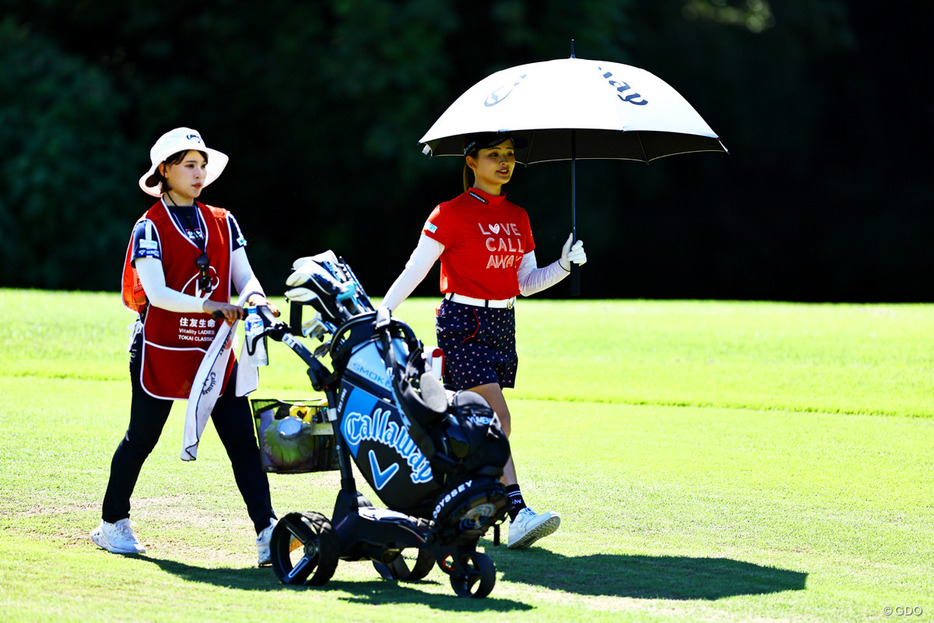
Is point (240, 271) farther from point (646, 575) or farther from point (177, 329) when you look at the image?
point (646, 575)

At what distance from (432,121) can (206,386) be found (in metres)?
21.7

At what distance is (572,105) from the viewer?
599cm

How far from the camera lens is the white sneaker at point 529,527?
572 centimetres

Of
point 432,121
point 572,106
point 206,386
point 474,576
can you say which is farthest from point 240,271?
point 432,121

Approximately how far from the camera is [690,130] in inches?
241

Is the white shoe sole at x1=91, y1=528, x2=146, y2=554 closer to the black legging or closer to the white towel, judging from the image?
the black legging

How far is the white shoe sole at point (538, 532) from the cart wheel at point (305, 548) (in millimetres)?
1028

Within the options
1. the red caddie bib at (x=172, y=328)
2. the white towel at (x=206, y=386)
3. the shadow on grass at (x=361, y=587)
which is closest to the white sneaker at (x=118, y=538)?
the shadow on grass at (x=361, y=587)

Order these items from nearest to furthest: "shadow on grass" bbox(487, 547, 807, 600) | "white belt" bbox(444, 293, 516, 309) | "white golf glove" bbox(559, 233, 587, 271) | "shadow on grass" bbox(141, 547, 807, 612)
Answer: "shadow on grass" bbox(141, 547, 807, 612) < "shadow on grass" bbox(487, 547, 807, 600) < "white belt" bbox(444, 293, 516, 309) < "white golf glove" bbox(559, 233, 587, 271)

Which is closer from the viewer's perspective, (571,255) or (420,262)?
(420,262)

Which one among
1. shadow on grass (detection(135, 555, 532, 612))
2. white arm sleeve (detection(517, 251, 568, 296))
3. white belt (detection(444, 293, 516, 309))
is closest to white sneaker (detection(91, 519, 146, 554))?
shadow on grass (detection(135, 555, 532, 612))

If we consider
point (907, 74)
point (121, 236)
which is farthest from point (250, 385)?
point (907, 74)

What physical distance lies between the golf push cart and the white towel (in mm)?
267

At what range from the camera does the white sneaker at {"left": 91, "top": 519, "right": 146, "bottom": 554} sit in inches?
220
